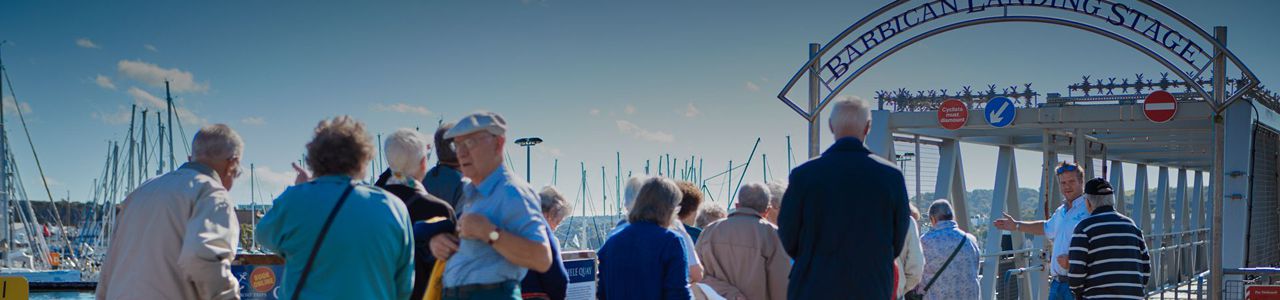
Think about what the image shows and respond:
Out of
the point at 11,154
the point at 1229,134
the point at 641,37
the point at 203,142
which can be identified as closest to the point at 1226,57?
the point at 1229,134

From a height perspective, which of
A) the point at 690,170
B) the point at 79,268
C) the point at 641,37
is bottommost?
the point at 79,268

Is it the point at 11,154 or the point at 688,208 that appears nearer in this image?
the point at 688,208

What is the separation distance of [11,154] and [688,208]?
34766 mm

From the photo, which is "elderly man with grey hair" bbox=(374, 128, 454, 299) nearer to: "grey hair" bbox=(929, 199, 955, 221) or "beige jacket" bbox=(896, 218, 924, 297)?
"beige jacket" bbox=(896, 218, 924, 297)

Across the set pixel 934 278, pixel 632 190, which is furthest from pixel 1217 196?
pixel 632 190

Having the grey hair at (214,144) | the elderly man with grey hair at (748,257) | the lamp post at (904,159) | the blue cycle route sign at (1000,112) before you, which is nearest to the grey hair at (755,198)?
the elderly man with grey hair at (748,257)

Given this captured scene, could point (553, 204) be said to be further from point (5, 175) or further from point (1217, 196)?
point (5, 175)

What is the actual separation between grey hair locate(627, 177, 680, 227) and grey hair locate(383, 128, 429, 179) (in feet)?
3.69

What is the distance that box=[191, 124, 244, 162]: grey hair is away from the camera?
15.9 feet

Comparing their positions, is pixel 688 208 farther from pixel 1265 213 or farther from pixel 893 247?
pixel 1265 213

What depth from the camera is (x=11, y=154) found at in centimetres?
3469

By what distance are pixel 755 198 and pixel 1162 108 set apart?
7361mm

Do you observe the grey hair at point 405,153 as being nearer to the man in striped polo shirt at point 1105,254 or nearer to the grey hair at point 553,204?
the grey hair at point 553,204

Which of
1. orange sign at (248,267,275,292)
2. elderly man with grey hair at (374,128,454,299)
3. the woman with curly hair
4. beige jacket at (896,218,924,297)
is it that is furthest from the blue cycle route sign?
the woman with curly hair
